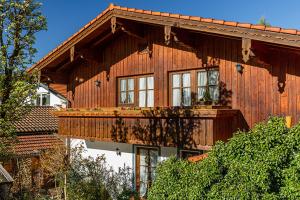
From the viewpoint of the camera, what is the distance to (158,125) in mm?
12367

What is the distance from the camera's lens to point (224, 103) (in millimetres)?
12102

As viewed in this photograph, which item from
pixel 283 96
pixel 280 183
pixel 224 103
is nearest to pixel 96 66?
pixel 224 103

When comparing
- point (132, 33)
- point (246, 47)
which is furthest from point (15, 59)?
point (246, 47)

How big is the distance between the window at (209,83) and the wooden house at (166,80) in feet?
0.11

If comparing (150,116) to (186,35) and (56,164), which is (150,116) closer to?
(186,35)

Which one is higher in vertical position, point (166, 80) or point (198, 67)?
point (198, 67)

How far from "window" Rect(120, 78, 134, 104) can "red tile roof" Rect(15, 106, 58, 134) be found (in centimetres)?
746

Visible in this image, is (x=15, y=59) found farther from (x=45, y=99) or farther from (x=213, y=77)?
(x=45, y=99)

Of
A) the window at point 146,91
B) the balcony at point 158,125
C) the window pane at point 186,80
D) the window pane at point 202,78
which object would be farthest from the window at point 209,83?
the window at point 146,91

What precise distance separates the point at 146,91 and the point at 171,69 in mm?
1542

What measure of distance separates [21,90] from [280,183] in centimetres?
787

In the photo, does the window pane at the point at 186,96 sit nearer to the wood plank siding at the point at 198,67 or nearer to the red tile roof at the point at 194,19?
the wood plank siding at the point at 198,67

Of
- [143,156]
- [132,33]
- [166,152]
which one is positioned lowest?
[143,156]

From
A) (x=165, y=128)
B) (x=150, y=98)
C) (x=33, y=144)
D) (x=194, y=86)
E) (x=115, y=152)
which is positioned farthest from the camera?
(x=33, y=144)
